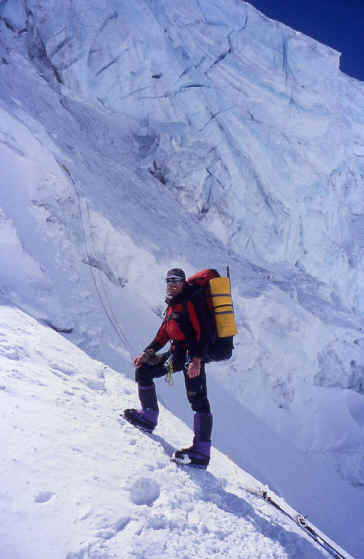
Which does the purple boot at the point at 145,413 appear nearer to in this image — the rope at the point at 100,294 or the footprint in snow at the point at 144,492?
the footprint in snow at the point at 144,492

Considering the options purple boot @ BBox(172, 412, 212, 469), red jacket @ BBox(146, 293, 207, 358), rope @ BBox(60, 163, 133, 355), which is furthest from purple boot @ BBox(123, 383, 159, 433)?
rope @ BBox(60, 163, 133, 355)

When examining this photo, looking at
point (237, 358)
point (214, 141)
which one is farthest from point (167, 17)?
point (237, 358)

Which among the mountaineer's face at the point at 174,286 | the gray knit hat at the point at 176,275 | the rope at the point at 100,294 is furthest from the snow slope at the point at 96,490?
the rope at the point at 100,294

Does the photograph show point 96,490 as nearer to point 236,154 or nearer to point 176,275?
point 176,275

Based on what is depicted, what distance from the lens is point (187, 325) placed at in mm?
2771

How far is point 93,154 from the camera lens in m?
9.45

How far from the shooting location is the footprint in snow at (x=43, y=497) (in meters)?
1.41

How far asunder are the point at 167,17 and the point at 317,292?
35.2 ft

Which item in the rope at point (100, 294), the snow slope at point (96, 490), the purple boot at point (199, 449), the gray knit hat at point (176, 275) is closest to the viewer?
the snow slope at point (96, 490)

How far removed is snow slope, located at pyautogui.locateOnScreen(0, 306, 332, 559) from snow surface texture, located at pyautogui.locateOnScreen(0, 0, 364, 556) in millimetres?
4051

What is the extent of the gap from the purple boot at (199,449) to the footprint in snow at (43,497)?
4.04ft

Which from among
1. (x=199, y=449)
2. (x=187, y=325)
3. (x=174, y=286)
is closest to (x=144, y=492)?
(x=199, y=449)

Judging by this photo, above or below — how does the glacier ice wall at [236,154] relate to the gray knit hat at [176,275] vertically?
above

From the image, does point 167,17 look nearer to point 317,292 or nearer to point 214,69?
point 214,69
